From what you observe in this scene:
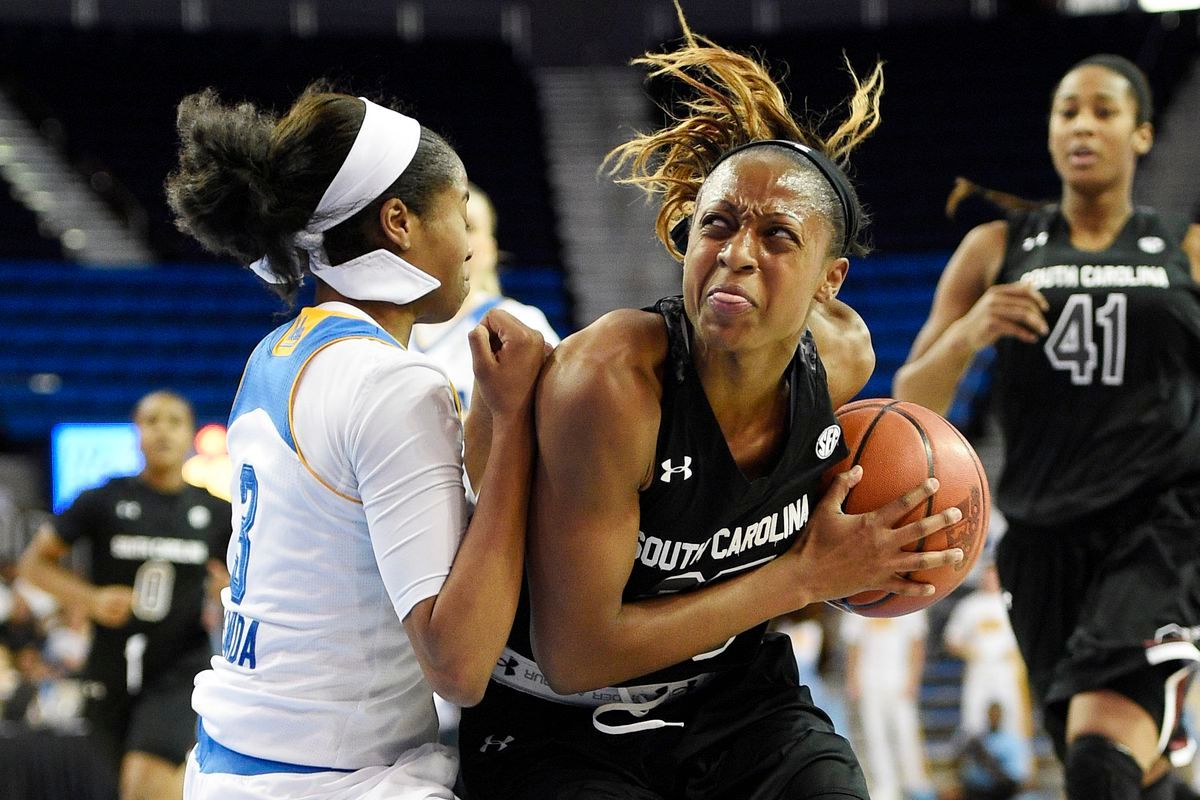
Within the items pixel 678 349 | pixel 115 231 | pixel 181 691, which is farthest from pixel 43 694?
pixel 678 349

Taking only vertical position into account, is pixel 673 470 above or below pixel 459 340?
above

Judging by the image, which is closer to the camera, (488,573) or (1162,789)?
(488,573)

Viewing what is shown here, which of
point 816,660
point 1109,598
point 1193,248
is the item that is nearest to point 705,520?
point 1109,598

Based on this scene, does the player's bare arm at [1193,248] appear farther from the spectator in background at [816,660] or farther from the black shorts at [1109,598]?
the spectator in background at [816,660]

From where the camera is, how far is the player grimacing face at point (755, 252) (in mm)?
2344

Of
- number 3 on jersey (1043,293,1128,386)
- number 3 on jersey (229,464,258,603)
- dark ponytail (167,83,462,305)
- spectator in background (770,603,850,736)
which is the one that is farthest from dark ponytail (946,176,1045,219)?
spectator in background (770,603,850,736)

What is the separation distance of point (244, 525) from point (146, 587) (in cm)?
389

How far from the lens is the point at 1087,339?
3.96 meters

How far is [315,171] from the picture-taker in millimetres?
2533

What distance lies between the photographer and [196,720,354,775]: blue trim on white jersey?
7.85 ft

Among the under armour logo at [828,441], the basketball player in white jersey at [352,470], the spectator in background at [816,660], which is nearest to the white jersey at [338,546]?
the basketball player in white jersey at [352,470]

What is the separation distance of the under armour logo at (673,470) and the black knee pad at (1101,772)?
1702mm

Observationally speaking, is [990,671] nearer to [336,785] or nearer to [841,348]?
[841,348]

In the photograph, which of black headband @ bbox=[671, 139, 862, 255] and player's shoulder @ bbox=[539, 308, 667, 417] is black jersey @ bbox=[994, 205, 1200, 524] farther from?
player's shoulder @ bbox=[539, 308, 667, 417]
